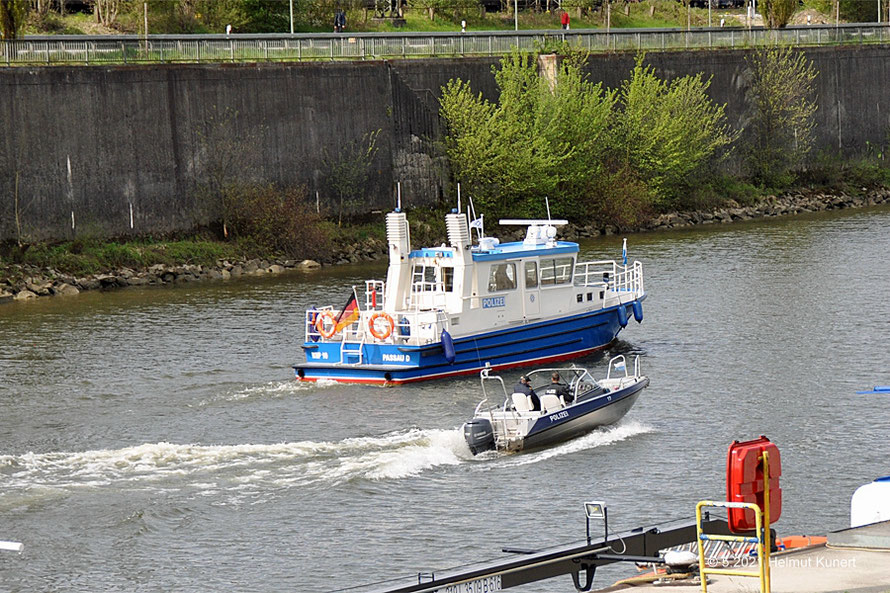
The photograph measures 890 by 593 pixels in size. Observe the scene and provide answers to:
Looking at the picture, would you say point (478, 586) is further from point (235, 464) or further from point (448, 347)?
point (448, 347)

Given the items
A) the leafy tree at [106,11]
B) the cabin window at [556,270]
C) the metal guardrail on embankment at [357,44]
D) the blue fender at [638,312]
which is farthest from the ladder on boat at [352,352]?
the leafy tree at [106,11]

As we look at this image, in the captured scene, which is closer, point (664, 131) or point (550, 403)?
point (550, 403)

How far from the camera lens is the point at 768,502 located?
15.3 meters

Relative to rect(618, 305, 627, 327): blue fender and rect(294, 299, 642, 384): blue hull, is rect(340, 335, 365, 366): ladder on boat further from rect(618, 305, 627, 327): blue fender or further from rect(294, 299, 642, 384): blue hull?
rect(618, 305, 627, 327): blue fender

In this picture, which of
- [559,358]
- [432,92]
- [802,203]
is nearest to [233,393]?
[559,358]

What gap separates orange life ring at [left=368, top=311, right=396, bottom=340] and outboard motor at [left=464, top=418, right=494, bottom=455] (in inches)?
Answer: 316

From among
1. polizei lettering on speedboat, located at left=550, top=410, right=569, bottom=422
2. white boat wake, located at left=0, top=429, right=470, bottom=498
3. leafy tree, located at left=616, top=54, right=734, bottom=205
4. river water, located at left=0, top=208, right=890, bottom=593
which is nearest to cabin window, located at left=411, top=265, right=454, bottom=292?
river water, located at left=0, top=208, right=890, bottom=593

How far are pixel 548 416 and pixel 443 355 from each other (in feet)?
25.6

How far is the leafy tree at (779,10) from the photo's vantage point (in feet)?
298

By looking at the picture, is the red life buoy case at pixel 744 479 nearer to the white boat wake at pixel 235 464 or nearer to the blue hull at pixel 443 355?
the white boat wake at pixel 235 464

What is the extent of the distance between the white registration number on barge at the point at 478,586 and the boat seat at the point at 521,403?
12943 mm

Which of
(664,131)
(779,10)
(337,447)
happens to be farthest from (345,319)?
(779,10)

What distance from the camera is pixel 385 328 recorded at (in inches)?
1439

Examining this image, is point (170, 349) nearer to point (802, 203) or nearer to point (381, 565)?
point (381, 565)
